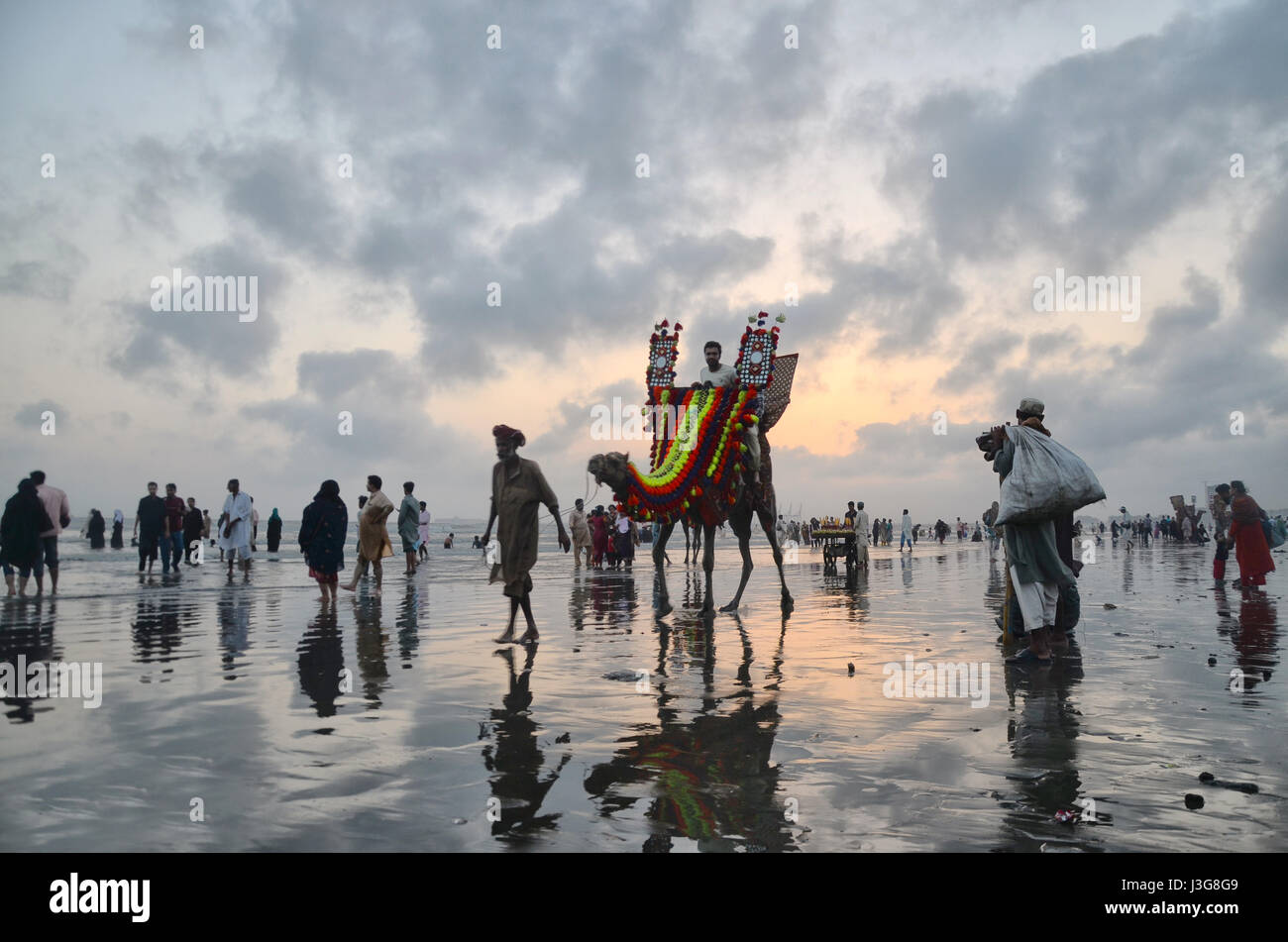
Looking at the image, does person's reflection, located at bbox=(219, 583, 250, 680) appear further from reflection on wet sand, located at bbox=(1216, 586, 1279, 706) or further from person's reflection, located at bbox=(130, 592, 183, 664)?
A: reflection on wet sand, located at bbox=(1216, 586, 1279, 706)

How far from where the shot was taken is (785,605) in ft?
39.7

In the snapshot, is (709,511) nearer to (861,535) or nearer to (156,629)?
(156,629)

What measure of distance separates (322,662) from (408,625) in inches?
120

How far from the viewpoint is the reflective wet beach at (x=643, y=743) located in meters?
3.62

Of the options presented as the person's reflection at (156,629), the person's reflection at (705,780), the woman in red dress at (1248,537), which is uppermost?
the woman in red dress at (1248,537)

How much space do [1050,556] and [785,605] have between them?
15.0ft

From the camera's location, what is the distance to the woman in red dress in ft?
46.8

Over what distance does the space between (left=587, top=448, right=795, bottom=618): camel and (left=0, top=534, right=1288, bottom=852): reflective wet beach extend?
1094 mm

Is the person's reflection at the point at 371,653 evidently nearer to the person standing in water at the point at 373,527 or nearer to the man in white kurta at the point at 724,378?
the person standing in water at the point at 373,527

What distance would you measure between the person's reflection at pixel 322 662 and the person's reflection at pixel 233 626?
22.4 inches

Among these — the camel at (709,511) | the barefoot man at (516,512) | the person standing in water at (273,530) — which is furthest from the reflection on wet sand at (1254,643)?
the person standing in water at (273,530)

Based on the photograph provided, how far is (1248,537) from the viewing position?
47.6 feet
